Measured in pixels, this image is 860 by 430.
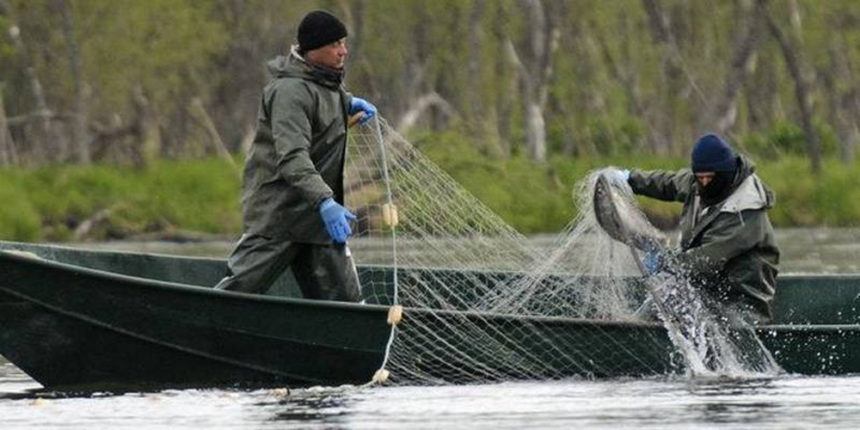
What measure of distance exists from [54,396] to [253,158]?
5.03ft

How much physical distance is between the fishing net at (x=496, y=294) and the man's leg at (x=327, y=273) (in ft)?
0.86

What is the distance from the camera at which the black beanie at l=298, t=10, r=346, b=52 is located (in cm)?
1234

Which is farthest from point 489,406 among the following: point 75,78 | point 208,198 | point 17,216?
point 75,78

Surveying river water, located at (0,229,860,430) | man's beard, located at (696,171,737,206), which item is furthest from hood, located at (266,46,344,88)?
man's beard, located at (696,171,737,206)

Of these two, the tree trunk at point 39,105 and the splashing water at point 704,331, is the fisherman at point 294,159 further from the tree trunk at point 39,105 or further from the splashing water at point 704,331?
the tree trunk at point 39,105

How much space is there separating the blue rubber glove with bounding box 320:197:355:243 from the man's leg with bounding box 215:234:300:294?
16.0 inches

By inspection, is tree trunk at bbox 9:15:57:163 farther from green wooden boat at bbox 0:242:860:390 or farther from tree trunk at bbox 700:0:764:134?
green wooden boat at bbox 0:242:860:390

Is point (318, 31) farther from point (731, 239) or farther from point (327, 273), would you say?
point (731, 239)

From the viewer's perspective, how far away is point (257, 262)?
1244 cm

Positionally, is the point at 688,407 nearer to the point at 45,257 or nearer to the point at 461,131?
the point at 45,257

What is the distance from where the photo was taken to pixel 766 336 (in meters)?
12.8

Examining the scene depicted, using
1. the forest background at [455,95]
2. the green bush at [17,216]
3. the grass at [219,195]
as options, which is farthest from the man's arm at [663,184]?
the green bush at [17,216]

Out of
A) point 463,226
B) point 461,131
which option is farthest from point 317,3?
point 463,226

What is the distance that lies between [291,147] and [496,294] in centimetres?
228
